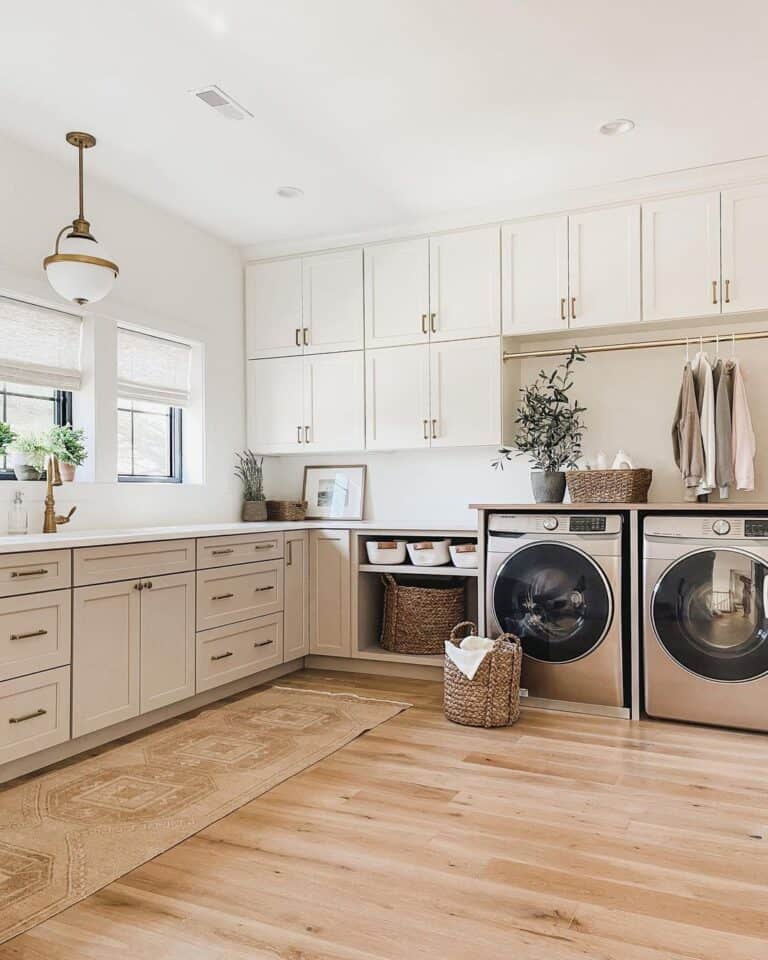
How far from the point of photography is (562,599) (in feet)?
12.1

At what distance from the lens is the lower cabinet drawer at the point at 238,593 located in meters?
3.66

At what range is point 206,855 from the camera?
2.22 meters

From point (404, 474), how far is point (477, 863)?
111 inches

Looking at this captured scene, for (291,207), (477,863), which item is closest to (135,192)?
(291,207)

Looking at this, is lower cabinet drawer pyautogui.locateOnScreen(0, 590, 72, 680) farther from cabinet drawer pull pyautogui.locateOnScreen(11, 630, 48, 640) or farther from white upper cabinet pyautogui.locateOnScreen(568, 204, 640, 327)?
white upper cabinet pyautogui.locateOnScreen(568, 204, 640, 327)

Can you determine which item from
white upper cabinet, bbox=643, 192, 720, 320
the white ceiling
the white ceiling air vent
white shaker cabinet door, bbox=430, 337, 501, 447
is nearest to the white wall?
the white ceiling

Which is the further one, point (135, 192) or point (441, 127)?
point (135, 192)

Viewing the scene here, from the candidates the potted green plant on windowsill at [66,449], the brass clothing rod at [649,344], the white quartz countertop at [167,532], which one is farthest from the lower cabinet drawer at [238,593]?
the brass clothing rod at [649,344]

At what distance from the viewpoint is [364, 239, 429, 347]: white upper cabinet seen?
4.44 m

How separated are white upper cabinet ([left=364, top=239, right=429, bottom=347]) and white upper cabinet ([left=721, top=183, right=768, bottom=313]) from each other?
1524 millimetres

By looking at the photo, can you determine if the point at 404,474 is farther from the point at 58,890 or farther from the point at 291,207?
the point at 58,890

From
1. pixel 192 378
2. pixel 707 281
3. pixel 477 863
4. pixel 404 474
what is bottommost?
pixel 477 863

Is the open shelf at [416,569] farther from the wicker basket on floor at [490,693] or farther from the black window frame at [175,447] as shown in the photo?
Result: the black window frame at [175,447]

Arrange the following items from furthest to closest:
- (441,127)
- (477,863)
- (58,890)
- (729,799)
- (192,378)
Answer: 1. (192,378)
2. (441,127)
3. (729,799)
4. (477,863)
5. (58,890)
